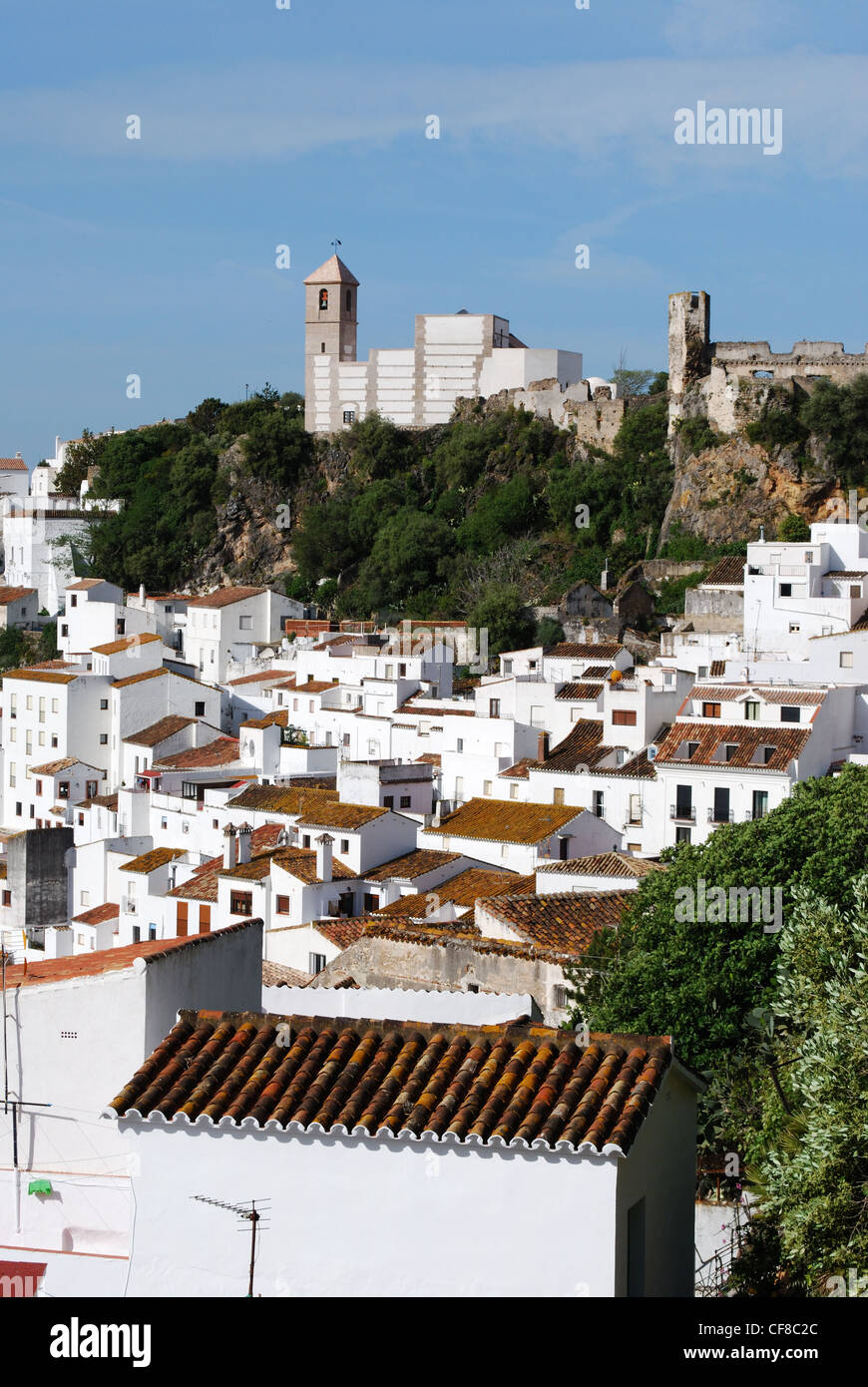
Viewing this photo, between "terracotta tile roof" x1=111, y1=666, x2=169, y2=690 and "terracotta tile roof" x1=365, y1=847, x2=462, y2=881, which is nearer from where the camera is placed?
"terracotta tile roof" x1=365, y1=847, x2=462, y2=881

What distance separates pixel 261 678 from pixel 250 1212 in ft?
148

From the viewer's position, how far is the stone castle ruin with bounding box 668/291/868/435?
57.4 metres

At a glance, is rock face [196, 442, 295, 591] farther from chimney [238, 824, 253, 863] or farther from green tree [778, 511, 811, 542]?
chimney [238, 824, 253, 863]

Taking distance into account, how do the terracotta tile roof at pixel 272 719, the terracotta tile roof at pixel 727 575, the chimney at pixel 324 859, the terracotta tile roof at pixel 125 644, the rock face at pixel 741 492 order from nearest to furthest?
the chimney at pixel 324 859, the terracotta tile roof at pixel 272 719, the terracotta tile roof at pixel 727 575, the terracotta tile roof at pixel 125 644, the rock face at pixel 741 492

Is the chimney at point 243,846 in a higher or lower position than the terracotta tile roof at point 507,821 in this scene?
lower

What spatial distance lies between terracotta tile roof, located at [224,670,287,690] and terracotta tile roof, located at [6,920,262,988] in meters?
41.3

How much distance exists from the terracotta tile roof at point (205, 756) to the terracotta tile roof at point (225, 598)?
11.6 m

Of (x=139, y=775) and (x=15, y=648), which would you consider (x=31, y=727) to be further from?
(x=15, y=648)

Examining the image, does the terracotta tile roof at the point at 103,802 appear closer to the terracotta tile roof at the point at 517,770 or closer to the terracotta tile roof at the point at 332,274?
the terracotta tile roof at the point at 517,770

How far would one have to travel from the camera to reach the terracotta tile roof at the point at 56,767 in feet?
158

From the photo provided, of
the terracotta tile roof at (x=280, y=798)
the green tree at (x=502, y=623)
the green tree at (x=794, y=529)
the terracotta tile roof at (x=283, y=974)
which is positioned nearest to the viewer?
the terracotta tile roof at (x=283, y=974)

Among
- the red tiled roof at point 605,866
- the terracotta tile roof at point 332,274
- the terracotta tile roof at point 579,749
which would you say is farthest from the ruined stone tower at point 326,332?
the red tiled roof at point 605,866

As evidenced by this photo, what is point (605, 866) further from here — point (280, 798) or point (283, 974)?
point (280, 798)

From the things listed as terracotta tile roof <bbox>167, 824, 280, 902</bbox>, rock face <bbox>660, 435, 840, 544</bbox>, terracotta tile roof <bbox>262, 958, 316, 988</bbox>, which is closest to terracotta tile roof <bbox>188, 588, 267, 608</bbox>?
rock face <bbox>660, 435, 840, 544</bbox>
